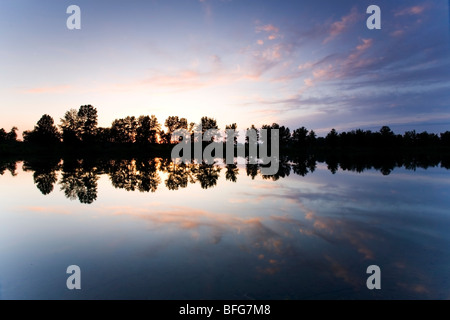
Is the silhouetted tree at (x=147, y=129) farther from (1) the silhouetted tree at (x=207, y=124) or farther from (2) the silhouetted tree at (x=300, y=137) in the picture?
(2) the silhouetted tree at (x=300, y=137)

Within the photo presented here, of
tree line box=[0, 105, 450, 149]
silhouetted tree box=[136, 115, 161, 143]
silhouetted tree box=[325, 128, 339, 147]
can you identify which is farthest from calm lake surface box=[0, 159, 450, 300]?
silhouetted tree box=[325, 128, 339, 147]

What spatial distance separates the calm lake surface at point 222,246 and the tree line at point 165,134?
92.9 metres

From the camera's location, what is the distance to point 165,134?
458ft

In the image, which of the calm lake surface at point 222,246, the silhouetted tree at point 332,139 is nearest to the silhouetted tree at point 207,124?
the silhouetted tree at point 332,139

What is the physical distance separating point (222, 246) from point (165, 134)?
443ft

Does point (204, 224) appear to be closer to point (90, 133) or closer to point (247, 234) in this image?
point (247, 234)

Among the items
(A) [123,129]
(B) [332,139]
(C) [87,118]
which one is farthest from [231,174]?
(B) [332,139]

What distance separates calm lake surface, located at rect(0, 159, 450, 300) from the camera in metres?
7.14

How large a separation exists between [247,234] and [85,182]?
20.9 metres

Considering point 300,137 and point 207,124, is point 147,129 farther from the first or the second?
point 300,137

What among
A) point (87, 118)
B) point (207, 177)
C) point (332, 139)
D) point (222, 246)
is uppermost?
point (87, 118)

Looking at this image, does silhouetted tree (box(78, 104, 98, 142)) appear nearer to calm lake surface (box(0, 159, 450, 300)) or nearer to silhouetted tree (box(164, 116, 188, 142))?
silhouetted tree (box(164, 116, 188, 142))

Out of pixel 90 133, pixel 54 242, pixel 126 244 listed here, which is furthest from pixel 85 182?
pixel 90 133

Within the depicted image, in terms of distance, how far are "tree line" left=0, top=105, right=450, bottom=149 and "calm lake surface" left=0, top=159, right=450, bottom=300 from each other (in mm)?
92870
